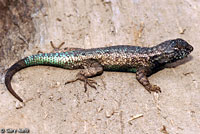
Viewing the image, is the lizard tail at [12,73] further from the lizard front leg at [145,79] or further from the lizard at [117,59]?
the lizard front leg at [145,79]

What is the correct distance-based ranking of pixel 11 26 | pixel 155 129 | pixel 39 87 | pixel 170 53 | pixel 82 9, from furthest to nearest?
pixel 82 9
pixel 11 26
pixel 170 53
pixel 39 87
pixel 155 129

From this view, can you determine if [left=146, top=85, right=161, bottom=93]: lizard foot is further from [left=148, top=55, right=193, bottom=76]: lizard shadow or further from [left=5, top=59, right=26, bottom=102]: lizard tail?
[left=5, top=59, right=26, bottom=102]: lizard tail

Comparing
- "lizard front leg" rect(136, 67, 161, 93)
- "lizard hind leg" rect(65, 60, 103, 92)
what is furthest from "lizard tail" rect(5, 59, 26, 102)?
"lizard front leg" rect(136, 67, 161, 93)

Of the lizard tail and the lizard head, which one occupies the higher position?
the lizard head

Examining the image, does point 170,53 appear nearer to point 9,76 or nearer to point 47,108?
point 47,108

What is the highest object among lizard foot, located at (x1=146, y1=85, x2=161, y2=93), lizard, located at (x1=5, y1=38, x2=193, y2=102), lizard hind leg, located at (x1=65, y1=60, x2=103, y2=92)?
lizard, located at (x1=5, y1=38, x2=193, y2=102)

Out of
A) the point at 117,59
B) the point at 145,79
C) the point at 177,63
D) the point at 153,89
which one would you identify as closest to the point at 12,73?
the point at 117,59

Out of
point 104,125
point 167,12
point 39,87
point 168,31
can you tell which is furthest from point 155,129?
point 167,12
